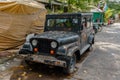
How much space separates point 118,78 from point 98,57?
8.35ft

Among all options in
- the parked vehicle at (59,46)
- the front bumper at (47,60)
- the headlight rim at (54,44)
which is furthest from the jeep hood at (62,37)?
the front bumper at (47,60)

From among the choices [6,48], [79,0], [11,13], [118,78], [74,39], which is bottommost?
[118,78]

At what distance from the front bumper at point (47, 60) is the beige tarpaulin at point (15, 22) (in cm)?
304

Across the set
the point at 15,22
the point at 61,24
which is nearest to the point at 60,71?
the point at 61,24

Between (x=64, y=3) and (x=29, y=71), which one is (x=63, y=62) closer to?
(x=29, y=71)

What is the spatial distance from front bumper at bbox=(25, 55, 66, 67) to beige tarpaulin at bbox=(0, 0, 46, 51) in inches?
120

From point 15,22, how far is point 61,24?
271cm

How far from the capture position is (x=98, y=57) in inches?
333

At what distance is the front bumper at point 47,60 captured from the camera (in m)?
5.45

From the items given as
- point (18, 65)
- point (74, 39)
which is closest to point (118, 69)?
point (74, 39)

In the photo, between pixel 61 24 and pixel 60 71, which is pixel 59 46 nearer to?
pixel 60 71

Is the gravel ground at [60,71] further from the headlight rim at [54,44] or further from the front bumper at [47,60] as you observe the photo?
the headlight rim at [54,44]

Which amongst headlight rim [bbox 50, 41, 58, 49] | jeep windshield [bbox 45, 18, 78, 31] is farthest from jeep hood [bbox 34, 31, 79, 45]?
jeep windshield [bbox 45, 18, 78, 31]

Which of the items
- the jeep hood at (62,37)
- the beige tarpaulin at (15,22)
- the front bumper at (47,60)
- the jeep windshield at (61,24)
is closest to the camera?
the front bumper at (47,60)
